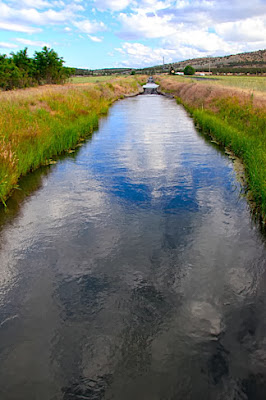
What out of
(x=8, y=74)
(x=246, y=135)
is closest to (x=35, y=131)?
(x=246, y=135)

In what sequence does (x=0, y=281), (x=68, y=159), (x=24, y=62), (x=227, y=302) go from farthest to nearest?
(x=24, y=62) → (x=68, y=159) → (x=0, y=281) → (x=227, y=302)

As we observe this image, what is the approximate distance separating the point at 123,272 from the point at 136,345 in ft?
5.62

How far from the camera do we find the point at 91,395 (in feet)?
11.9

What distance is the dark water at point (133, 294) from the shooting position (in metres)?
3.85

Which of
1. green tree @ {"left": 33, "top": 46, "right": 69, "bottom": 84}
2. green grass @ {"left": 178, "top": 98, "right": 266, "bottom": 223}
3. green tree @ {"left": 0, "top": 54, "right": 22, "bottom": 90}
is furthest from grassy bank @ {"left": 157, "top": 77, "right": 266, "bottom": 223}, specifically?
green tree @ {"left": 33, "top": 46, "right": 69, "bottom": 84}

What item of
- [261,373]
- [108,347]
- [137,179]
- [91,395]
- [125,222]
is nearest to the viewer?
[91,395]

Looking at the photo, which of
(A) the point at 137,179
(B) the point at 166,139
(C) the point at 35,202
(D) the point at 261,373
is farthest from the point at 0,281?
(B) the point at 166,139

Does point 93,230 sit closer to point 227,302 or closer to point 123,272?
point 123,272

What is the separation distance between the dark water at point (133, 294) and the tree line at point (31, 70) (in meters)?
29.3

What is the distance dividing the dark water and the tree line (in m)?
29.3

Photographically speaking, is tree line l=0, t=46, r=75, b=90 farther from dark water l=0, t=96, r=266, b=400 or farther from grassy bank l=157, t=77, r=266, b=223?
dark water l=0, t=96, r=266, b=400

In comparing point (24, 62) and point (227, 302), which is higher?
point (24, 62)

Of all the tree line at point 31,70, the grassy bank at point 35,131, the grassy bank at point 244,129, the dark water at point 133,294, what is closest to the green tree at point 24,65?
the tree line at point 31,70

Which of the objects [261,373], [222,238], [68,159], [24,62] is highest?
[24,62]
